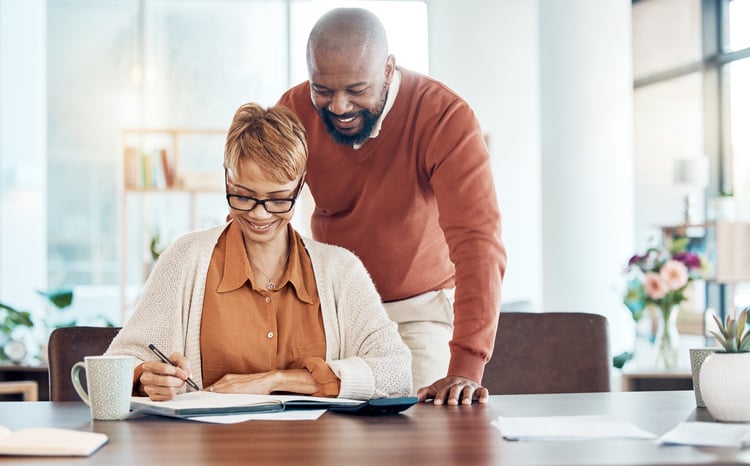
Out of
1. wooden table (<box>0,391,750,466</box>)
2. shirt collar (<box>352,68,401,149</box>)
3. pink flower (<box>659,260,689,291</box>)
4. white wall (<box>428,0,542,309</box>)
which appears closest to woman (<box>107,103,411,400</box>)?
wooden table (<box>0,391,750,466</box>)

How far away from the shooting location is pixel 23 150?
8203 millimetres

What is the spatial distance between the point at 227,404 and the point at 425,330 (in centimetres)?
86

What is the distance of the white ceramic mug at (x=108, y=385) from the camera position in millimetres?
1593

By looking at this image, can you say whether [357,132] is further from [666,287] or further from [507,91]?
[507,91]

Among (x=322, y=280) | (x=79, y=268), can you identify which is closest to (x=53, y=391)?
(x=322, y=280)

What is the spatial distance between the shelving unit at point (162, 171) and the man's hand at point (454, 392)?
19.8 feet

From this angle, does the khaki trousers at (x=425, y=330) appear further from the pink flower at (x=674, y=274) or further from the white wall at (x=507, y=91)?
the white wall at (x=507, y=91)

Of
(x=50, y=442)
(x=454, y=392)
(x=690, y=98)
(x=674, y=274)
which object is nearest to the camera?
(x=50, y=442)

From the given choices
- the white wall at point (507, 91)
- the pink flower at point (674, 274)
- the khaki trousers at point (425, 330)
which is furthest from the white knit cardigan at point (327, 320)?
the white wall at point (507, 91)

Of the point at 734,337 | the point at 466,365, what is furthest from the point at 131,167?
the point at 734,337

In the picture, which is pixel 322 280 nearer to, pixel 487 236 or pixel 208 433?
pixel 487 236

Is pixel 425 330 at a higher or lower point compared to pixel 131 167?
lower

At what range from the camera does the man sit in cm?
223

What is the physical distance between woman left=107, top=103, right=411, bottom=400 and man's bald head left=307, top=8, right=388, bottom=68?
0.65 ft
